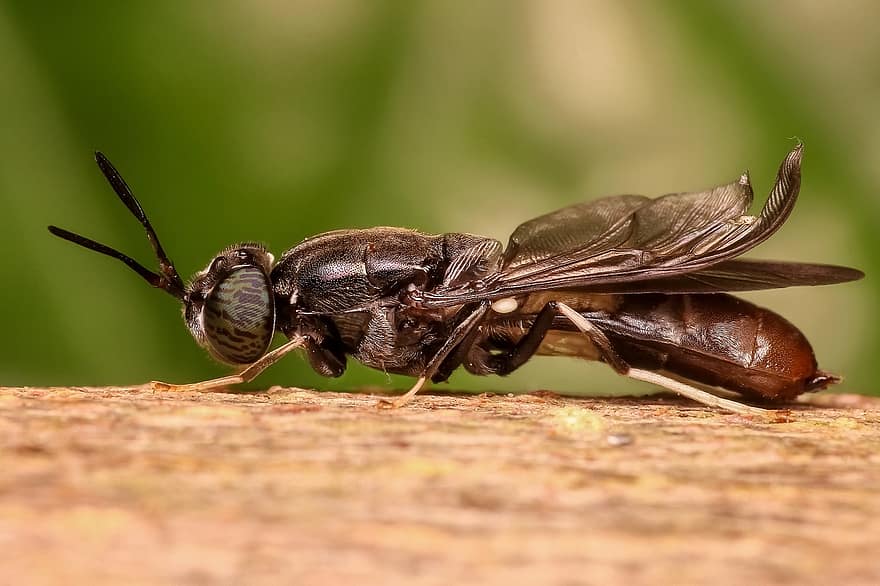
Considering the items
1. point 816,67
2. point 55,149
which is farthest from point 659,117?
point 55,149

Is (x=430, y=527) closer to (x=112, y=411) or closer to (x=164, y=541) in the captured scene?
(x=164, y=541)

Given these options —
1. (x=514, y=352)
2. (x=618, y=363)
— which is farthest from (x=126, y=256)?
(x=618, y=363)

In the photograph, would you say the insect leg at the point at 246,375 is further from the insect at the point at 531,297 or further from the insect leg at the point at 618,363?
the insect leg at the point at 618,363

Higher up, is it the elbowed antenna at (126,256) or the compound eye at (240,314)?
the elbowed antenna at (126,256)

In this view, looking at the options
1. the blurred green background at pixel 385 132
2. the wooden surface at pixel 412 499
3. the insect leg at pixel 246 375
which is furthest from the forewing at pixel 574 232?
the wooden surface at pixel 412 499

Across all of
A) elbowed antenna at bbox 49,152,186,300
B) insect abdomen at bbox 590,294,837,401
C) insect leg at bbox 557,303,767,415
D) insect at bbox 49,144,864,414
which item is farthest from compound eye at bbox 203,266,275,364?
insect abdomen at bbox 590,294,837,401

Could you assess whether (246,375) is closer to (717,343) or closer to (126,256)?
(126,256)

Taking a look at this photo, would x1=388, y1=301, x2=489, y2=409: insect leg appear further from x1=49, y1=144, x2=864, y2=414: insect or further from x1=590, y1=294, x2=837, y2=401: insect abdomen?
x1=590, y1=294, x2=837, y2=401: insect abdomen
